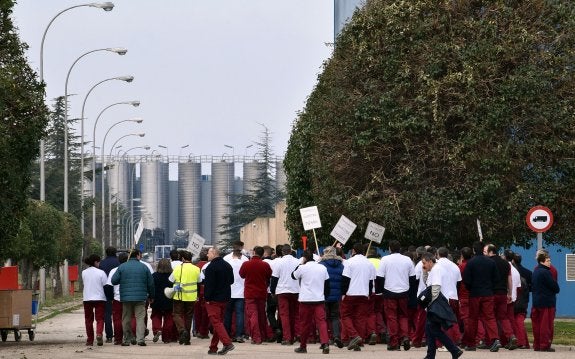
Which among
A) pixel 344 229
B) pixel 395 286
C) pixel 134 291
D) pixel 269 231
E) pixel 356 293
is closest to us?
pixel 356 293

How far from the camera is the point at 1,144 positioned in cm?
2738

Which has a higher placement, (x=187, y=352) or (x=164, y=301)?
(x=164, y=301)

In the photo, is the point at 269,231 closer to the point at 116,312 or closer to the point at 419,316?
the point at 116,312

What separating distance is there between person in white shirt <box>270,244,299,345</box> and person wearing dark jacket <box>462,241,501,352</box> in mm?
3317

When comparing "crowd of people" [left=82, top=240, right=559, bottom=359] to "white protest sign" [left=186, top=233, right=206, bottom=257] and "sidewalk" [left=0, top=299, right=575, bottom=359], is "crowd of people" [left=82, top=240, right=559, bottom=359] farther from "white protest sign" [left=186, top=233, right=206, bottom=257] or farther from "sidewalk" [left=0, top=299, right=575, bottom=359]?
"white protest sign" [left=186, top=233, right=206, bottom=257]

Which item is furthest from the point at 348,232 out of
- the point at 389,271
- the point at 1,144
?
the point at 1,144

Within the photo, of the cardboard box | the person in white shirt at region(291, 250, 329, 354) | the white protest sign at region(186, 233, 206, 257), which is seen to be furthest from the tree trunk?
the person in white shirt at region(291, 250, 329, 354)

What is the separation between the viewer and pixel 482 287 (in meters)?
25.9

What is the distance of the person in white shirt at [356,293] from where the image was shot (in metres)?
26.2

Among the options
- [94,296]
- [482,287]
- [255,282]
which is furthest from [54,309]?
[482,287]

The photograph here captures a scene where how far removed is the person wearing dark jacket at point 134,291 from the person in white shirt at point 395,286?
4259 mm

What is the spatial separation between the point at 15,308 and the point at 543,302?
392 inches

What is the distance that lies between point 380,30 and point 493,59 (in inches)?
135

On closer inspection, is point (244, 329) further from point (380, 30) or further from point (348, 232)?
point (380, 30)
